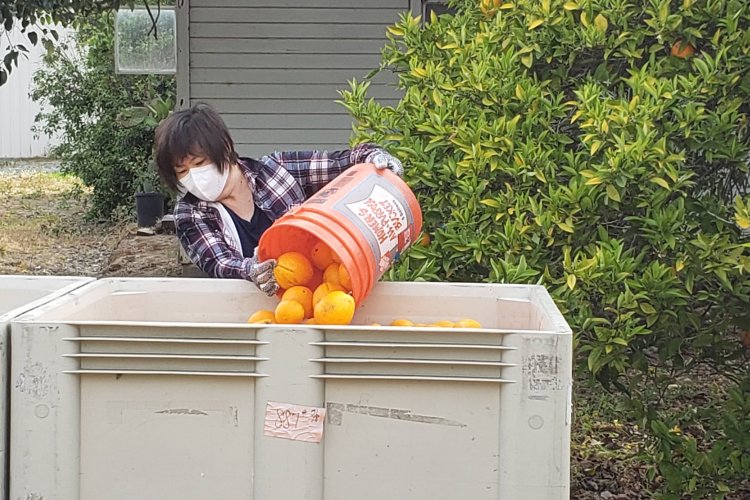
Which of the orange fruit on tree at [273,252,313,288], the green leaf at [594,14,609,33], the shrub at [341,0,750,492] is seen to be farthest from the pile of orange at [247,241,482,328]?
the green leaf at [594,14,609,33]

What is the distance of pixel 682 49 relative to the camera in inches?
131

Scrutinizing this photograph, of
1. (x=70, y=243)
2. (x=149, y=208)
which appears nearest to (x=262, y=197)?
(x=149, y=208)

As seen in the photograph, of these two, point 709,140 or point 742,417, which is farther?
point 742,417

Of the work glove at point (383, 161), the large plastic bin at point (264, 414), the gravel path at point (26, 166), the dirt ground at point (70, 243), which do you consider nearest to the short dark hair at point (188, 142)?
the work glove at point (383, 161)

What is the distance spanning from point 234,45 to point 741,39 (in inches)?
220

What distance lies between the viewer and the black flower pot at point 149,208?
11.7 metres

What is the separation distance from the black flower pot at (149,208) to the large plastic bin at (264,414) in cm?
1000

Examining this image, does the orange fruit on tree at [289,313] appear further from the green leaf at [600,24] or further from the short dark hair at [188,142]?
the green leaf at [600,24]

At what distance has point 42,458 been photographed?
183cm

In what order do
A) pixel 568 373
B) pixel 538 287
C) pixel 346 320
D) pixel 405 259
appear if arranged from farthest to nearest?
pixel 405 259
pixel 538 287
pixel 346 320
pixel 568 373

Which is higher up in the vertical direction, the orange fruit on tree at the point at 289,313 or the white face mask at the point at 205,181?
the white face mask at the point at 205,181

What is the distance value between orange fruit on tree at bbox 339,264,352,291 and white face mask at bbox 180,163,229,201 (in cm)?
86

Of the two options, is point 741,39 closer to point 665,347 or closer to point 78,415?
point 665,347

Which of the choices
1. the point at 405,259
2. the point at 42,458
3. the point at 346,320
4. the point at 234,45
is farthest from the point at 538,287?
the point at 234,45
